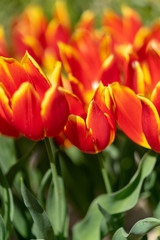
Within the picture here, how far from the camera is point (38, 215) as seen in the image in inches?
29.5

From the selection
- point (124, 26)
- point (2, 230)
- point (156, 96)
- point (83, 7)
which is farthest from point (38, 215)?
point (83, 7)

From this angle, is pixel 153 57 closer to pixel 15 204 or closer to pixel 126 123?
pixel 126 123

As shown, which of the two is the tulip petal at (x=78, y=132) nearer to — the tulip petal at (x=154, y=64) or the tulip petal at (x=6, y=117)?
the tulip petal at (x=6, y=117)

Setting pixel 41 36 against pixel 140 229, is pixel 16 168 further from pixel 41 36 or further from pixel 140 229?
pixel 41 36

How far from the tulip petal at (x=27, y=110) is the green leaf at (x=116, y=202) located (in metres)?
0.23

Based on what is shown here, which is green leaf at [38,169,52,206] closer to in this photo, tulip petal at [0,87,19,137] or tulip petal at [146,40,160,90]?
tulip petal at [0,87,19,137]

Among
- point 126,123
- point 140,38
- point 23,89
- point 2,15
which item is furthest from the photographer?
point 2,15

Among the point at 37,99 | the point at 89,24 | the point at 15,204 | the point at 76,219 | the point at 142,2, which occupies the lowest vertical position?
the point at 76,219

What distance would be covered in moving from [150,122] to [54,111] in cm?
18

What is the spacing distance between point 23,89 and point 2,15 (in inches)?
82.0

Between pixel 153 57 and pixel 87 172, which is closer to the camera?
pixel 153 57

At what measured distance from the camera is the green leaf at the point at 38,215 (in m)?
0.73

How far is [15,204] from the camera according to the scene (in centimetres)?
94

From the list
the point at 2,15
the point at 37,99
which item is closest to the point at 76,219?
the point at 37,99
